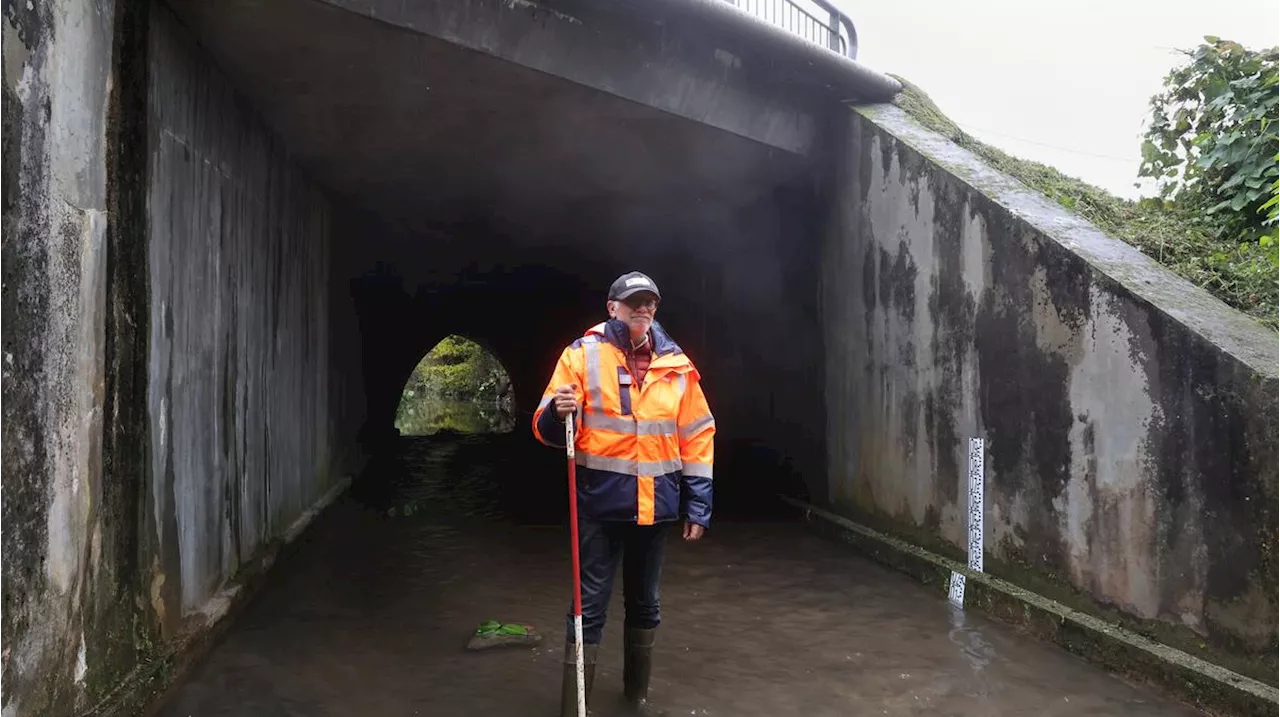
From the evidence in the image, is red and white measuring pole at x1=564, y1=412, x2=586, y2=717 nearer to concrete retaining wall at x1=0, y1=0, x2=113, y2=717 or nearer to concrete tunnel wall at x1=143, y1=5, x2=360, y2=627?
concrete retaining wall at x1=0, y1=0, x2=113, y2=717

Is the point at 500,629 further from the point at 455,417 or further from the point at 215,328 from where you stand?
the point at 455,417

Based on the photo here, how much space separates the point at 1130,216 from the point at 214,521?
233 inches

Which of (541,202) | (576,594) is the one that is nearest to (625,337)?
(576,594)

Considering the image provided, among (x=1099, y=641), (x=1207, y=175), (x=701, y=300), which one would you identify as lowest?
(x=1099, y=641)

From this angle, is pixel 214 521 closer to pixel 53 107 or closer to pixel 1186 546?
pixel 53 107

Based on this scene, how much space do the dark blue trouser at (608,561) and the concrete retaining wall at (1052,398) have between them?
228cm

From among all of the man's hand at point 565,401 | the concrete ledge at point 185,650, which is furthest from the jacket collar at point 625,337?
the concrete ledge at point 185,650

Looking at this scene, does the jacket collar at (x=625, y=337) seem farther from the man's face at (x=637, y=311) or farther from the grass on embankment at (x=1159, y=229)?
the grass on embankment at (x=1159, y=229)

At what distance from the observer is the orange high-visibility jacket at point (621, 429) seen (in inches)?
127

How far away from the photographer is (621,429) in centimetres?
324

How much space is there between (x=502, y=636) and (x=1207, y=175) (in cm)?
561

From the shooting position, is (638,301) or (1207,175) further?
(1207,175)

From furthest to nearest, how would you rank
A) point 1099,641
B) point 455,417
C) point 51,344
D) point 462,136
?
point 455,417, point 462,136, point 1099,641, point 51,344

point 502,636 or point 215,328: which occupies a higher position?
point 215,328
